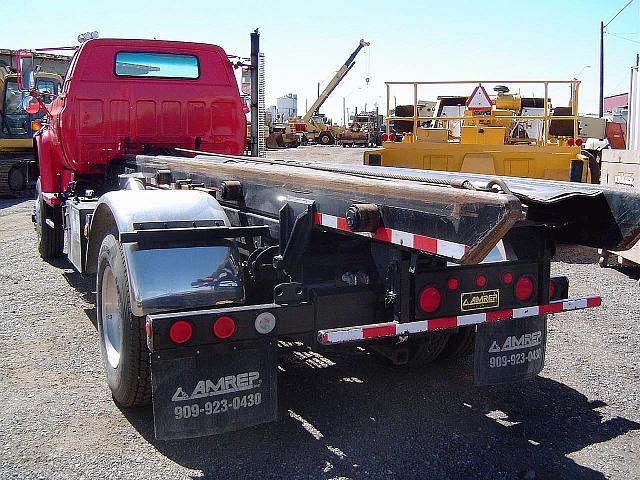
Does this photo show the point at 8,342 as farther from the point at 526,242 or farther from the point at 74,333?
the point at 526,242

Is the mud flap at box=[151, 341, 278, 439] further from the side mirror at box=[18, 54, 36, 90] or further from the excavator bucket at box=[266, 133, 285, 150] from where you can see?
the excavator bucket at box=[266, 133, 285, 150]

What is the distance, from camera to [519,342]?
376 cm

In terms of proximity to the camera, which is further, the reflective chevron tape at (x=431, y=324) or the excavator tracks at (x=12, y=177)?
the excavator tracks at (x=12, y=177)

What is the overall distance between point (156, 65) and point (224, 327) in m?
4.55

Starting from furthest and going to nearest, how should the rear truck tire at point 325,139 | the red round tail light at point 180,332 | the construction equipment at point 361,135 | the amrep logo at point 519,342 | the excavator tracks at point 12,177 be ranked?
the rear truck tire at point 325,139, the construction equipment at point 361,135, the excavator tracks at point 12,177, the amrep logo at point 519,342, the red round tail light at point 180,332

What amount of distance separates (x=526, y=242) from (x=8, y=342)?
3969 millimetres

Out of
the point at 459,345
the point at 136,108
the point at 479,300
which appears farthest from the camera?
the point at 136,108

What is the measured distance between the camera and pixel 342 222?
10.3 feet

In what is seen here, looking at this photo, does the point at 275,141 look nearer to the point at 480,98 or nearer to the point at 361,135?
the point at 361,135

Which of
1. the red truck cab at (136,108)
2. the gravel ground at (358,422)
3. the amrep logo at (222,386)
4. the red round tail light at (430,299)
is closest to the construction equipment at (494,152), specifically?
the red truck cab at (136,108)

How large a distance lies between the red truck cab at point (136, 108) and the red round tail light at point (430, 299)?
4.32m

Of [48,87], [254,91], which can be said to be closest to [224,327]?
[254,91]

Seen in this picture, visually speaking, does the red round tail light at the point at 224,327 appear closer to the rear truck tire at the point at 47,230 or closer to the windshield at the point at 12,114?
the rear truck tire at the point at 47,230

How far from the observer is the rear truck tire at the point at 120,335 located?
12.2 feet
